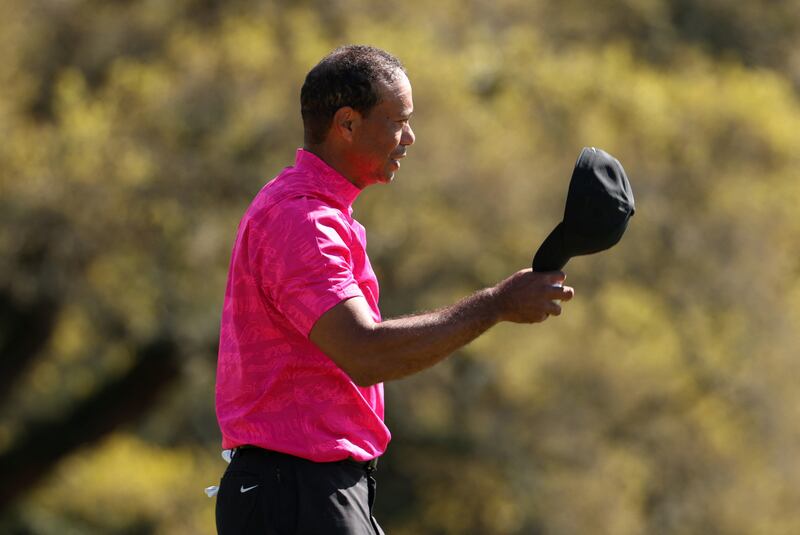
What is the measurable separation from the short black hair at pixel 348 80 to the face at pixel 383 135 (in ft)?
0.07

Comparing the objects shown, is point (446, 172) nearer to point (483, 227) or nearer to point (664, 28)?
point (483, 227)

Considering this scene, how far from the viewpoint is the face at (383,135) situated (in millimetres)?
3029

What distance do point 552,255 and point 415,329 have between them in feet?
1.08

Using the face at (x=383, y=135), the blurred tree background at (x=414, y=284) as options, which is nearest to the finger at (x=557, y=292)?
the face at (x=383, y=135)

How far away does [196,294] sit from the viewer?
16.0 metres

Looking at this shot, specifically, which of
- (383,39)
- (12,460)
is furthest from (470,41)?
(12,460)

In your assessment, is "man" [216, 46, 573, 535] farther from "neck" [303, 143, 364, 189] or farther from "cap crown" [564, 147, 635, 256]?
"cap crown" [564, 147, 635, 256]

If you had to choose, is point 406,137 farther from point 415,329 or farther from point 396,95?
point 415,329

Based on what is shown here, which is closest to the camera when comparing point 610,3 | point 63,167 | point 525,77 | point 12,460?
point 63,167

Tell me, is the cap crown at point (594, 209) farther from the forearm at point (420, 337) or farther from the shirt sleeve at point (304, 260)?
the shirt sleeve at point (304, 260)

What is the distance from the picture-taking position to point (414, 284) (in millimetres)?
16906

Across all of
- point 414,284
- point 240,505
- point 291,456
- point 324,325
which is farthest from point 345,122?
point 414,284

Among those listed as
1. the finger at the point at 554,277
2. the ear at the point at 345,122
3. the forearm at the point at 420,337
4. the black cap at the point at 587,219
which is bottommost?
the forearm at the point at 420,337

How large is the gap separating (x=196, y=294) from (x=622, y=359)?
5.43 meters
